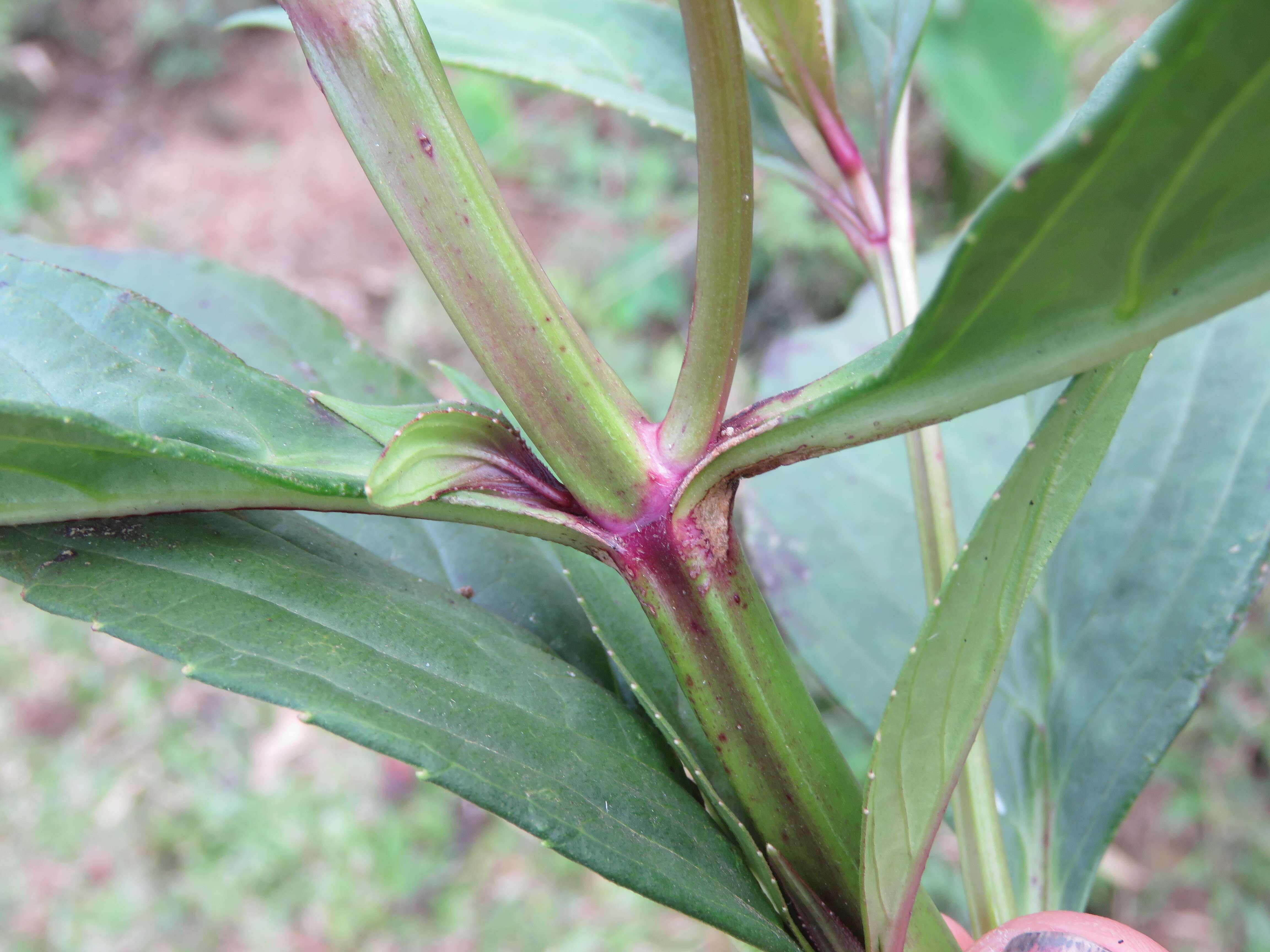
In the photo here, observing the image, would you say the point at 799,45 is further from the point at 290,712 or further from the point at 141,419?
the point at 290,712

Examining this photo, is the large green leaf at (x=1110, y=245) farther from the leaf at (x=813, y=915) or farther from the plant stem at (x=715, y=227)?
the leaf at (x=813, y=915)

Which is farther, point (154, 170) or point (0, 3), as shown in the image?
point (0, 3)

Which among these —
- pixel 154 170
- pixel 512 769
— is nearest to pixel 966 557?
pixel 512 769

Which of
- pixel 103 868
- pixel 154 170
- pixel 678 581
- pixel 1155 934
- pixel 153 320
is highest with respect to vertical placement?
pixel 154 170

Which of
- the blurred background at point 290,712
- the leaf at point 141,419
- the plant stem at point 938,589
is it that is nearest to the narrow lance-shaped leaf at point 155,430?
the leaf at point 141,419

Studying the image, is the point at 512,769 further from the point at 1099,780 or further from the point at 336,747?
the point at 336,747

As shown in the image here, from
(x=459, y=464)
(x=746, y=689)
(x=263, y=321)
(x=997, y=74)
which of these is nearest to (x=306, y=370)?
(x=263, y=321)

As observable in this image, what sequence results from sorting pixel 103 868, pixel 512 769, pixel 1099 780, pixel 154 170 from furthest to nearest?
pixel 154 170 → pixel 103 868 → pixel 1099 780 → pixel 512 769
